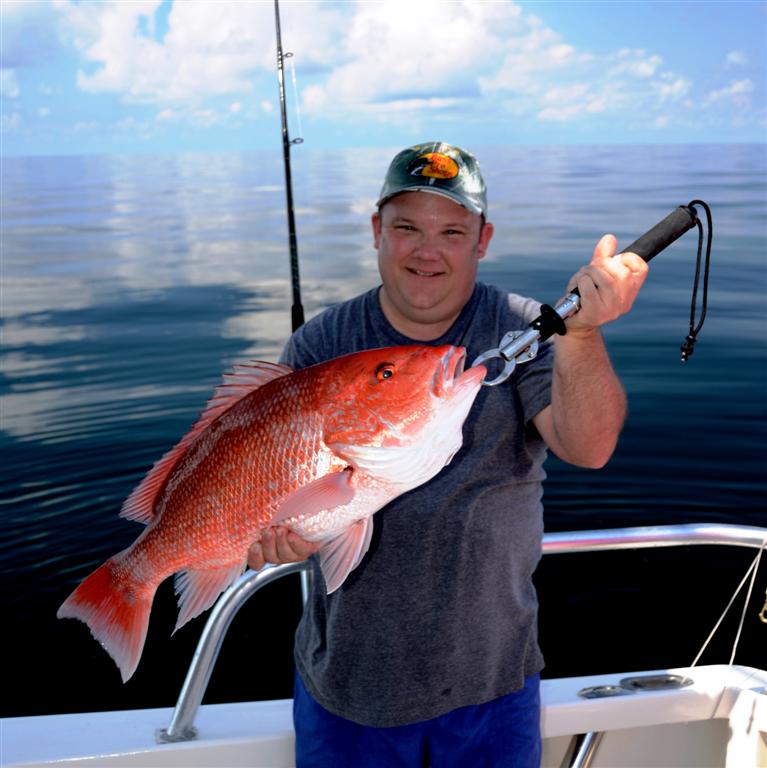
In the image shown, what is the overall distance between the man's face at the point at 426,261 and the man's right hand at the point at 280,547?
2.38ft

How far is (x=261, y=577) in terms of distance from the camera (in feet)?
7.76

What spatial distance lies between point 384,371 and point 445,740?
40.4 inches

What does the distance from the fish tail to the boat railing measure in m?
0.39

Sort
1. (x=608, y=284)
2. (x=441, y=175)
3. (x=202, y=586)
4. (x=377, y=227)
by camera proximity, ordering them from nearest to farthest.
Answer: (x=608, y=284), (x=202, y=586), (x=441, y=175), (x=377, y=227)

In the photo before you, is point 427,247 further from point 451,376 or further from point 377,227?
point 451,376

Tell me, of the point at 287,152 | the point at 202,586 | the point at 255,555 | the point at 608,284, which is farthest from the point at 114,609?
the point at 287,152

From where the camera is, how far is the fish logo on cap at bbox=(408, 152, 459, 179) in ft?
7.15

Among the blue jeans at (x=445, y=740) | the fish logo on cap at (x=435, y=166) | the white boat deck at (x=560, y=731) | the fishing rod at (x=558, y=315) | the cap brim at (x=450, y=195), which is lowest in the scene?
the white boat deck at (x=560, y=731)

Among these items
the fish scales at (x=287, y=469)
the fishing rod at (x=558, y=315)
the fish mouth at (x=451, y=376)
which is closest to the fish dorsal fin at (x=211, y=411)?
Result: the fish scales at (x=287, y=469)

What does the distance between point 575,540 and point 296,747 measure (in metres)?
1.01

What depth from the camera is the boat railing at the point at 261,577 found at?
7.43ft

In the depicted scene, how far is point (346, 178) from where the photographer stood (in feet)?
155

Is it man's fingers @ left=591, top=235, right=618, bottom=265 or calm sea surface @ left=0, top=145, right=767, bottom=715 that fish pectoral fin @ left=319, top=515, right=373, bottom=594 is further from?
calm sea surface @ left=0, top=145, right=767, bottom=715

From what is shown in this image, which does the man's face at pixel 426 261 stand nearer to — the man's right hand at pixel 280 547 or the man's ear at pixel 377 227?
the man's ear at pixel 377 227
